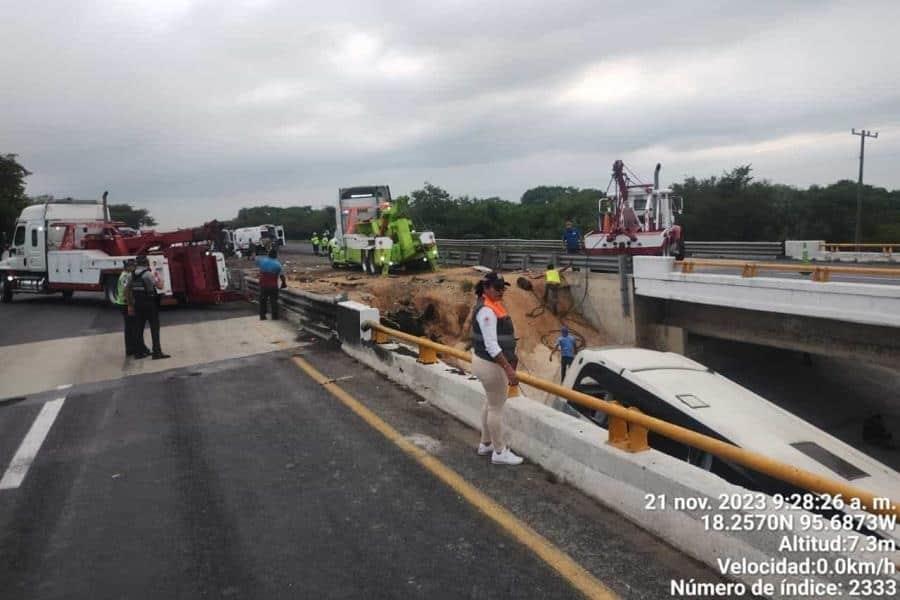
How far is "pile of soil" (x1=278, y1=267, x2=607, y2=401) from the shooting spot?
2070 centimetres

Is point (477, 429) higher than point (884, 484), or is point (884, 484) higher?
point (477, 429)

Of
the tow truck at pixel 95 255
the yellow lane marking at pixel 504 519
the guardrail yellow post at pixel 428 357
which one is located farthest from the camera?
the tow truck at pixel 95 255

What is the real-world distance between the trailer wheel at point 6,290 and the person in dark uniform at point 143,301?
590 inches

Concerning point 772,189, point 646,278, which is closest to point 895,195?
point 772,189

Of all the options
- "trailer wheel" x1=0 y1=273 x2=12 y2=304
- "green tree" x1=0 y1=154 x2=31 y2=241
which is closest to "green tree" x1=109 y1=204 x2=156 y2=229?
"green tree" x1=0 y1=154 x2=31 y2=241

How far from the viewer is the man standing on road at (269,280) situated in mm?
15484

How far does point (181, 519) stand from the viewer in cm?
505

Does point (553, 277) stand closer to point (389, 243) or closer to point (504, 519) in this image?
point (389, 243)

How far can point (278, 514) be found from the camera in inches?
200

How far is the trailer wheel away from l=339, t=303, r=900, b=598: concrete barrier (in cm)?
2247

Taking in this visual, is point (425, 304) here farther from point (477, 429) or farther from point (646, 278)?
point (477, 429)

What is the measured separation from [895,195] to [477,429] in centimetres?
6642

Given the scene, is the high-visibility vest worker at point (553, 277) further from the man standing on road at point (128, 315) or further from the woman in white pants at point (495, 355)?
the woman in white pants at point (495, 355)

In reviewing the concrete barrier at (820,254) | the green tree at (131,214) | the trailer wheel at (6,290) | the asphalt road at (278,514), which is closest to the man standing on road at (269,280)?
the asphalt road at (278,514)
